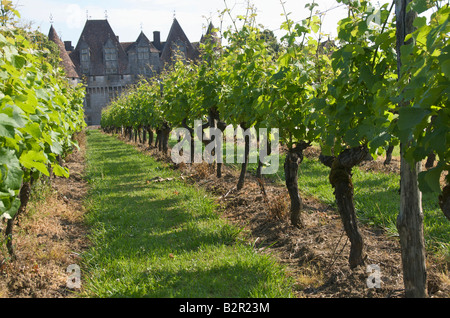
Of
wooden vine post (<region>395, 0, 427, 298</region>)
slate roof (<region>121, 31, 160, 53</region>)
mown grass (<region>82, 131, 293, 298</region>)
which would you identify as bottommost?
mown grass (<region>82, 131, 293, 298</region>)

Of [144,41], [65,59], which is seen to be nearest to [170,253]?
[65,59]

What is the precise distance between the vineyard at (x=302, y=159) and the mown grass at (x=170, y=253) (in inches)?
1.1

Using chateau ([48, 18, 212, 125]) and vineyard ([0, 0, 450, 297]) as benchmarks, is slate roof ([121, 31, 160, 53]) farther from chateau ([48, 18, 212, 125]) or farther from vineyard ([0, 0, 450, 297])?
vineyard ([0, 0, 450, 297])

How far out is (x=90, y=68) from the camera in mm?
59500

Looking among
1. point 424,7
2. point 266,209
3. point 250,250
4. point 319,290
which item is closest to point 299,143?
point 266,209

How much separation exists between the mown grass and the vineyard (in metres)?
0.03

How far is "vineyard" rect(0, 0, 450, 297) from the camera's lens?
2.44m

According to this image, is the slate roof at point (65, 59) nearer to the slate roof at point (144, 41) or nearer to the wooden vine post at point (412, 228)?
the slate roof at point (144, 41)

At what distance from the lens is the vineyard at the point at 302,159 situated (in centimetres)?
244
